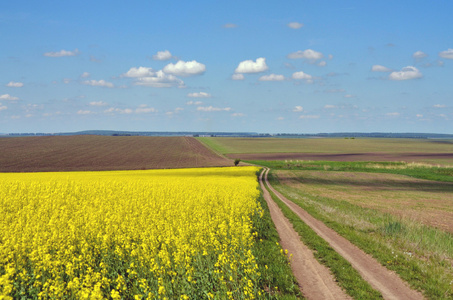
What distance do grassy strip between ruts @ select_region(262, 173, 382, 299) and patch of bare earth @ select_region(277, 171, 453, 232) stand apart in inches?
332

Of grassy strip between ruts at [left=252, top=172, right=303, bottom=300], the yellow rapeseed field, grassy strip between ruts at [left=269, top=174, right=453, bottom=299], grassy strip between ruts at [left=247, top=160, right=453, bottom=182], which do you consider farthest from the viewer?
grassy strip between ruts at [left=247, top=160, right=453, bottom=182]

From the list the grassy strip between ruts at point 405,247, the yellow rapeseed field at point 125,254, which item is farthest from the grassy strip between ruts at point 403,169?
the yellow rapeseed field at point 125,254

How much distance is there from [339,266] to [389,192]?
30.6 meters

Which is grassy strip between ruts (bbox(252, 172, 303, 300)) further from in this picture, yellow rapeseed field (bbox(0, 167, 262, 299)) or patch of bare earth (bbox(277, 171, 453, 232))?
patch of bare earth (bbox(277, 171, 453, 232))

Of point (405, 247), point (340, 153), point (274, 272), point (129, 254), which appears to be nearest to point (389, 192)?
point (405, 247)

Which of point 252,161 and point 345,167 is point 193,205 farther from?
point 252,161

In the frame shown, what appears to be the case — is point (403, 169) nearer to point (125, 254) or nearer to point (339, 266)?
point (339, 266)

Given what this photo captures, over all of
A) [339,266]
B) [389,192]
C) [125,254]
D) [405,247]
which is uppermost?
[125,254]

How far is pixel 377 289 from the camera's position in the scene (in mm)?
10008

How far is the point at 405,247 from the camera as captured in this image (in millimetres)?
14531

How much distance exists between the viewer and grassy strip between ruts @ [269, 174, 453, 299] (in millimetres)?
10586

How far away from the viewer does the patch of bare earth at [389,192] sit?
24.4 meters

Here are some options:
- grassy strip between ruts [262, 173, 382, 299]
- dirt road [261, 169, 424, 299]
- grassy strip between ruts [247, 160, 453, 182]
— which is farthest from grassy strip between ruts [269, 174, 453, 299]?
grassy strip between ruts [247, 160, 453, 182]

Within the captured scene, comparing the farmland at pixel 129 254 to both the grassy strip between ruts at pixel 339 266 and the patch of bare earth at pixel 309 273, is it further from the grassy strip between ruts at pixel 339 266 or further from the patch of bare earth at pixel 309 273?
the grassy strip between ruts at pixel 339 266
